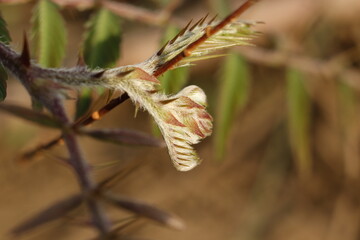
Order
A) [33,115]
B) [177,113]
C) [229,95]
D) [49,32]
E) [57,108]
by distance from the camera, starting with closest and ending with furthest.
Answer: [177,113]
[57,108]
[33,115]
[49,32]
[229,95]

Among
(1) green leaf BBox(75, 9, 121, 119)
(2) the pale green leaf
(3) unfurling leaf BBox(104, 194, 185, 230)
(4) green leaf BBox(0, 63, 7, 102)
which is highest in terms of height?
(1) green leaf BBox(75, 9, 121, 119)

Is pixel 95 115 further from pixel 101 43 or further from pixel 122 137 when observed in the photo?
pixel 101 43

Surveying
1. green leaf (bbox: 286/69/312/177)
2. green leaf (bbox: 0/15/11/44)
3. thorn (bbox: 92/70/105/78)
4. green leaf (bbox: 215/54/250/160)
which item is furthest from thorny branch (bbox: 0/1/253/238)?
green leaf (bbox: 286/69/312/177)

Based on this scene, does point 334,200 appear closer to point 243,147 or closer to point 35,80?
point 243,147

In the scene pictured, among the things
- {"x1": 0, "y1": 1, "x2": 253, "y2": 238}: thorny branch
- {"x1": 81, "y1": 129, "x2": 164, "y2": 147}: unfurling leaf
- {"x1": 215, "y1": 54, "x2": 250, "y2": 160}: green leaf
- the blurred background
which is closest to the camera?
{"x1": 0, "y1": 1, "x2": 253, "y2": 238}: thorny branch

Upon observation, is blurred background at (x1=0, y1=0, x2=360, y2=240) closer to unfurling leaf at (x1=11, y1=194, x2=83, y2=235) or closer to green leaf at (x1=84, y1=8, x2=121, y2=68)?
green leaf at (x1=84, y1=8, x2=121, y2=68)

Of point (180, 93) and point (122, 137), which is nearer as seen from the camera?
point (180, 93)

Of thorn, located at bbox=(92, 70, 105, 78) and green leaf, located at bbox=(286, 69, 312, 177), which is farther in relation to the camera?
green leaf, located at bbox=(286, 69, 312, 177)

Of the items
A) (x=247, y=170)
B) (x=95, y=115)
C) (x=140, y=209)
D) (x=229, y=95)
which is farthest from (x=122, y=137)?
(x=247, y=170)
